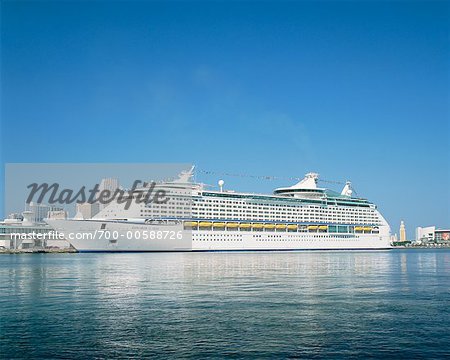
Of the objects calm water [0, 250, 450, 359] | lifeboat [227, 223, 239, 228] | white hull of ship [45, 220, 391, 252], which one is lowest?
calm water [0, 250, 450, 359]

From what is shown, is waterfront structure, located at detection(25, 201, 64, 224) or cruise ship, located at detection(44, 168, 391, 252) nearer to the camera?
cruise ship, located at detection(44, 168, 391, 252)

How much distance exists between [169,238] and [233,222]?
12.2 meters

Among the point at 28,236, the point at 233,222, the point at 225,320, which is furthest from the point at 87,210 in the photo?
the point at 225,320

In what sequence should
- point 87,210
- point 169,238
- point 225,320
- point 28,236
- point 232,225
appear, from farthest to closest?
1. point 28,236
2. point 87,210
3. point 232,225
4. point 169,238
5. point 225,320

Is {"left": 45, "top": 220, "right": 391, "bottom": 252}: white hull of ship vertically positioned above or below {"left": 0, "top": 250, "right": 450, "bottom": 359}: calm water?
above

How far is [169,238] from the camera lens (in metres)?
66.8

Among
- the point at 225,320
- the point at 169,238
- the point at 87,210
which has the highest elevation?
the point at 87,210

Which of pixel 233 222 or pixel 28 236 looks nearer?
pixel 233 222

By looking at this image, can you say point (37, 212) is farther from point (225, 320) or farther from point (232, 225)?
point (225, 320)

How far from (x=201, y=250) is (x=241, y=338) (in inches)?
2224

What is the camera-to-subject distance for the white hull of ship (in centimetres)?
6325

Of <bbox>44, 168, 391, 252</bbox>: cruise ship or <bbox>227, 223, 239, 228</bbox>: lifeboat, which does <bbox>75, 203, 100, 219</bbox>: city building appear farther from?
<bbox>227, 223, 239, 228</bbox>: lifeboat

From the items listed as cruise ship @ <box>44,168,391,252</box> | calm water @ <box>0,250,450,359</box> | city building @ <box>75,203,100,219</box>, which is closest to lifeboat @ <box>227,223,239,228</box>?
cruise ship @ <box>44,168,391,252</box>

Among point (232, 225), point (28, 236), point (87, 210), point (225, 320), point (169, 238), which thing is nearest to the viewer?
point (225, 320)
